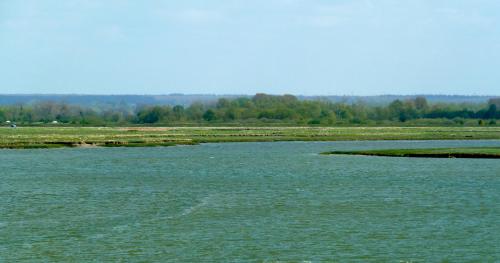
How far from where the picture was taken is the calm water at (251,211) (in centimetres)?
2781

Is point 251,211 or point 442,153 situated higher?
point 442,153

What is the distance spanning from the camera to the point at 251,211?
36.2 m

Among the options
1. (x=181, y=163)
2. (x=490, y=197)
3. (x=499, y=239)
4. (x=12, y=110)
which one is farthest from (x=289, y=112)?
(x=499, y=239)

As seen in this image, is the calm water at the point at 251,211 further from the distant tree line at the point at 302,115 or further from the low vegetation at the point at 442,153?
the distant tree line at the point at 302,115

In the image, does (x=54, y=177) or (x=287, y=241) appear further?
(x=54, y=177)

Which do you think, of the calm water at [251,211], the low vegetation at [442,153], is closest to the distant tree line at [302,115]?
the low vegetation at [442,153]

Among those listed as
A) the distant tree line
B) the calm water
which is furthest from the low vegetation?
the distant tree line

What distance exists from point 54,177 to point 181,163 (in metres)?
12.7

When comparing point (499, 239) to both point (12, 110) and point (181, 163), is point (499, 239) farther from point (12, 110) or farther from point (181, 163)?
point (12, 110)

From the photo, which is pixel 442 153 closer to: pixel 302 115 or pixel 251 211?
pixel 251 211

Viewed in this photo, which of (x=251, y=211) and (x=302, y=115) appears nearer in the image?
(x=251, y=211)

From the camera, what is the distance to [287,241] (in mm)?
29250

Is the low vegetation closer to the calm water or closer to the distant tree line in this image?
the calm water

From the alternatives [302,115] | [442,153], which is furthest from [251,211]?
[302,115]
